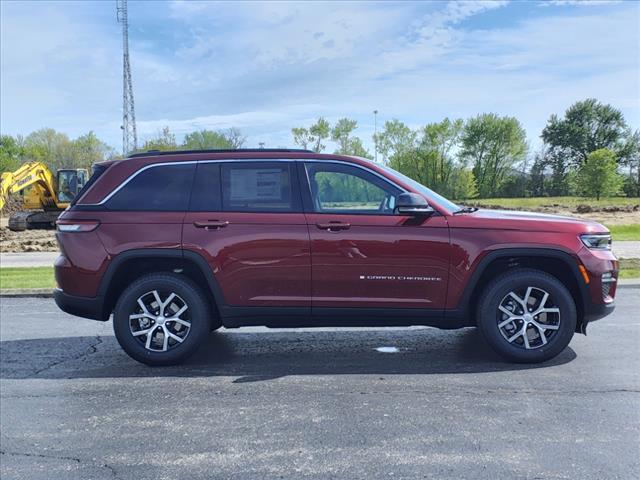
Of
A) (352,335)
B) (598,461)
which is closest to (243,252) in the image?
(352,335)

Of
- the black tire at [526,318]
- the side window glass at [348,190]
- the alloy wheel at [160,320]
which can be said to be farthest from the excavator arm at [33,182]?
the black tire at [526,318]

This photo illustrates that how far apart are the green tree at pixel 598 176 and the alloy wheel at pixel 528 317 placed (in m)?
50.9

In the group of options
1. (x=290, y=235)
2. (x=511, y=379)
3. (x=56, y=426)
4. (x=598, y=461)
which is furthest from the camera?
(x=290, y=235)

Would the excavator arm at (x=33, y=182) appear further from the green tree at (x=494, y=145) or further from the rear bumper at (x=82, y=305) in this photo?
the green tree at (x=494, y=145)

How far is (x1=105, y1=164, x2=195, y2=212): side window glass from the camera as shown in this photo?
510 cm

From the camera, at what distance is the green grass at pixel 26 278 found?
1029cm

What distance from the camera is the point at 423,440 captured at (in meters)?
3.48

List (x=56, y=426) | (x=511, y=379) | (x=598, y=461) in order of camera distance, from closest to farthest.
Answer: (x=598, y=461) → (x=56, y=426) → (x=511, y=379)

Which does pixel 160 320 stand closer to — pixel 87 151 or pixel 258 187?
pixel 258 187

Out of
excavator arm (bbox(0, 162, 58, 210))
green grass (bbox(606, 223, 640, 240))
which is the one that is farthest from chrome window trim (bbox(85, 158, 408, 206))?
excavator arm (bbox(0, 162, 58, 210))

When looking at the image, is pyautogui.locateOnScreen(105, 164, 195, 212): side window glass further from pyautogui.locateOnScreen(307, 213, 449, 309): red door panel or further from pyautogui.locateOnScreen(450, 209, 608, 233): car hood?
pyautogui.locateOnScreen(450, 209, 608, 233): car hood

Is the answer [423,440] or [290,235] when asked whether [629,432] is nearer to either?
[423,440]

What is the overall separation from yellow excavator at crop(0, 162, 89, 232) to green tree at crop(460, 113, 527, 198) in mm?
61633

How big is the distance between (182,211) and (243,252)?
2.35ft
